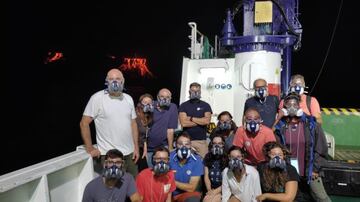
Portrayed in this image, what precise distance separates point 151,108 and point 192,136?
0.95 meters

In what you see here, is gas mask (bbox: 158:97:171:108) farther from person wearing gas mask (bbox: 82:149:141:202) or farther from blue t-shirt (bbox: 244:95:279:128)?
person wearing gas mask (bbox: 82:149:141:202)

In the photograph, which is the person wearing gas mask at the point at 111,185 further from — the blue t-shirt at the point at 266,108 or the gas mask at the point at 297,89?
the gas mask at the point at 297,89

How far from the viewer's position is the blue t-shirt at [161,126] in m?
5.46

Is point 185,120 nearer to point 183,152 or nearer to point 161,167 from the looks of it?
point 183,152

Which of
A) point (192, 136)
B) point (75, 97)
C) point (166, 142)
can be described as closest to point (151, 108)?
point (166, 142)

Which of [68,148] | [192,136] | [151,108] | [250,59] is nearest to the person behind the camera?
[151,108]

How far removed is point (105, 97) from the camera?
449 centimetres

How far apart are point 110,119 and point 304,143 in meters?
2.47

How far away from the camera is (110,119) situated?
450 centimetres

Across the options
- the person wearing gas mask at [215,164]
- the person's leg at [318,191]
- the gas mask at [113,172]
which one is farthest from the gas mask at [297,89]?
the gas mask at [113,172]

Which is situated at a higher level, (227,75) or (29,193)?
(227,75)

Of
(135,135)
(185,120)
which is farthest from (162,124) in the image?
(135,135)

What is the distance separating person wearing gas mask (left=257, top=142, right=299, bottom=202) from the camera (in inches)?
163

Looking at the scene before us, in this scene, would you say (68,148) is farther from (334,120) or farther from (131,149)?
(131,149)
